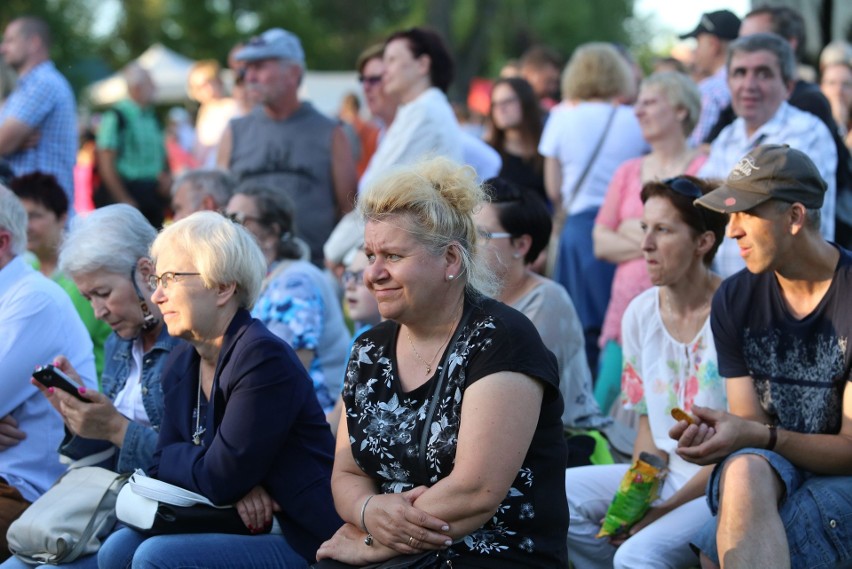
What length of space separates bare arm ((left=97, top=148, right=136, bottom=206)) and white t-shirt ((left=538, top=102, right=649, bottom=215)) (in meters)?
4.56

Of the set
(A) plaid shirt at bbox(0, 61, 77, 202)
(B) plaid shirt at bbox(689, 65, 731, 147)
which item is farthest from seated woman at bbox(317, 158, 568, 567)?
(A) plaid shirt at bbox(0, 61, 77, 202)

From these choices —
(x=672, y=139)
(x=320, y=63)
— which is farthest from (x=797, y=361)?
(x=320, y=63)

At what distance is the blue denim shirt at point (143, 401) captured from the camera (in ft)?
13.0

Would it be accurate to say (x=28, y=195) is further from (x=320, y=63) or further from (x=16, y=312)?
(x=320, y=63)

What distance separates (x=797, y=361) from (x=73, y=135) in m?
6.04

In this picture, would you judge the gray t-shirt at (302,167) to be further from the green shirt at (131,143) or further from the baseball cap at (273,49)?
the green shirt at (131,143)

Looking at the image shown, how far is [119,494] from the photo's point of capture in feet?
12.3

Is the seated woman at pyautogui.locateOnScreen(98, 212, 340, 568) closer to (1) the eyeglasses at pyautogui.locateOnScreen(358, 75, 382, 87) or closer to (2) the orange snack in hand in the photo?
(2) the orange snack in hand

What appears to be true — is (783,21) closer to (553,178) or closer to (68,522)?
(553,178)

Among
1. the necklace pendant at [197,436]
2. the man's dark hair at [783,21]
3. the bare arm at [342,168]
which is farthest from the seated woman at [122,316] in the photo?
the man's dark hair at [783,21]

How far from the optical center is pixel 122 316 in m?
4.30

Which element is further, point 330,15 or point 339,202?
point 330,15

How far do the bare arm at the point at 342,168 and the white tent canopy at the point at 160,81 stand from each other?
19.6 m

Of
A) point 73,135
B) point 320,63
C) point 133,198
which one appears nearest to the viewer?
point 73,135
